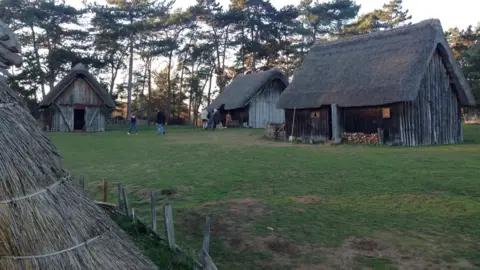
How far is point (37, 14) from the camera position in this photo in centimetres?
3966

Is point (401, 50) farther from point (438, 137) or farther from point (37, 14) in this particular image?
point (37, 14)

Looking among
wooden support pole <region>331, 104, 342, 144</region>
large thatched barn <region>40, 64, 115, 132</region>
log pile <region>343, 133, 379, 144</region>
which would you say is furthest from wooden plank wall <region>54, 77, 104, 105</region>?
log pile <region>343, 133, 379, 144</region>

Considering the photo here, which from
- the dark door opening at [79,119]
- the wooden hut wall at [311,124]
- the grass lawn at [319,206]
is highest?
the dark door opening at [79,119]

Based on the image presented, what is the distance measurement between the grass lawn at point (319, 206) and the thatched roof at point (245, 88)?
21100 millimetres

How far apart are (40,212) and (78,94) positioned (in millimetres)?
33189

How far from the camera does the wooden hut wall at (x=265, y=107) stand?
121 ft

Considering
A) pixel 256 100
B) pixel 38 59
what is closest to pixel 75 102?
pixel 38 59

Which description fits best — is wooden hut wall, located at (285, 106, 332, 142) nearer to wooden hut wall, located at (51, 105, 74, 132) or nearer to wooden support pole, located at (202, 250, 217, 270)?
wooden hut wall, located at (51, 105, 74, 132)

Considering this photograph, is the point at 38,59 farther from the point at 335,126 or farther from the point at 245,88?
the point at 335,126

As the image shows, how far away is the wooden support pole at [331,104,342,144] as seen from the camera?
21.9 metres

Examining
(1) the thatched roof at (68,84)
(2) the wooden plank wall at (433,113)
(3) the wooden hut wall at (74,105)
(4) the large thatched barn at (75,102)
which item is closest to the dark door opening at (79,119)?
(4) the large thatched barn at (75,102)

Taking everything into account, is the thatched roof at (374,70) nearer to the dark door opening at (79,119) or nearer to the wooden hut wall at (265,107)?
the wooden hut wall at (265,107)

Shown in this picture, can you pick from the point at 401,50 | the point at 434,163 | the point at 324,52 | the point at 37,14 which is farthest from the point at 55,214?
the point at 37,14

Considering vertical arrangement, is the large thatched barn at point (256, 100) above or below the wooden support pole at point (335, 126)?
above
